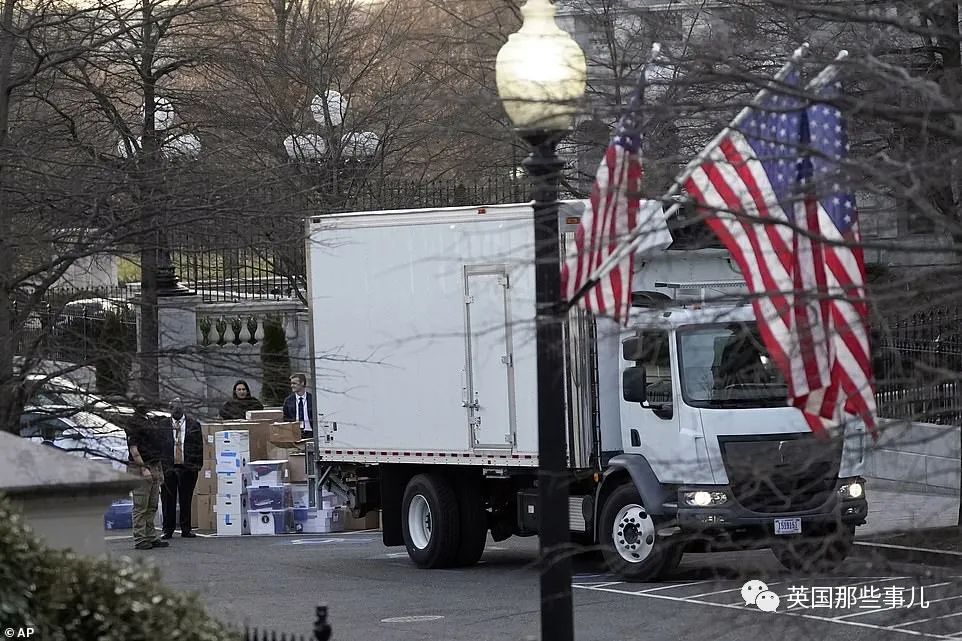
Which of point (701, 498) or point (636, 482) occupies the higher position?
point (636, 482)

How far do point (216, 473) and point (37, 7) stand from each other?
11.2m

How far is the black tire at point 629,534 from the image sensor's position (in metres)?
15.3

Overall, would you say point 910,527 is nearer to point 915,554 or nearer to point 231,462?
point 915,554

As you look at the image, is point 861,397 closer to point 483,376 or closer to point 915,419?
point 915,419

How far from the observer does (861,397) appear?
5129mm

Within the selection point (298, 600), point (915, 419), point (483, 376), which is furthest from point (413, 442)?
point (915, 419)

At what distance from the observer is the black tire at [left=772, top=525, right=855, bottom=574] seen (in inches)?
168

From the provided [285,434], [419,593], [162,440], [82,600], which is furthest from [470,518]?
[82,600]

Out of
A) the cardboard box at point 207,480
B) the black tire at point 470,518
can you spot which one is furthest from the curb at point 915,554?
the cardboard box at point 207,480

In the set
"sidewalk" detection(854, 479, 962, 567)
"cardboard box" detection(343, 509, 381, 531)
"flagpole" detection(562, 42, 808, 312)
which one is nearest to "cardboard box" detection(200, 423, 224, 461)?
"cardboard box" detection(343, 509, 381, 531)

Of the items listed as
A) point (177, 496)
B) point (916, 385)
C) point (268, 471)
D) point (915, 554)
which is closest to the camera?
point (916, 385)

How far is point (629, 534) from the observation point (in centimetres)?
1560

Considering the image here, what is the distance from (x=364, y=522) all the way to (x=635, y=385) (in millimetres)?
8573

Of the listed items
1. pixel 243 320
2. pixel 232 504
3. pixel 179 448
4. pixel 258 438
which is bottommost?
pixel 232 504
